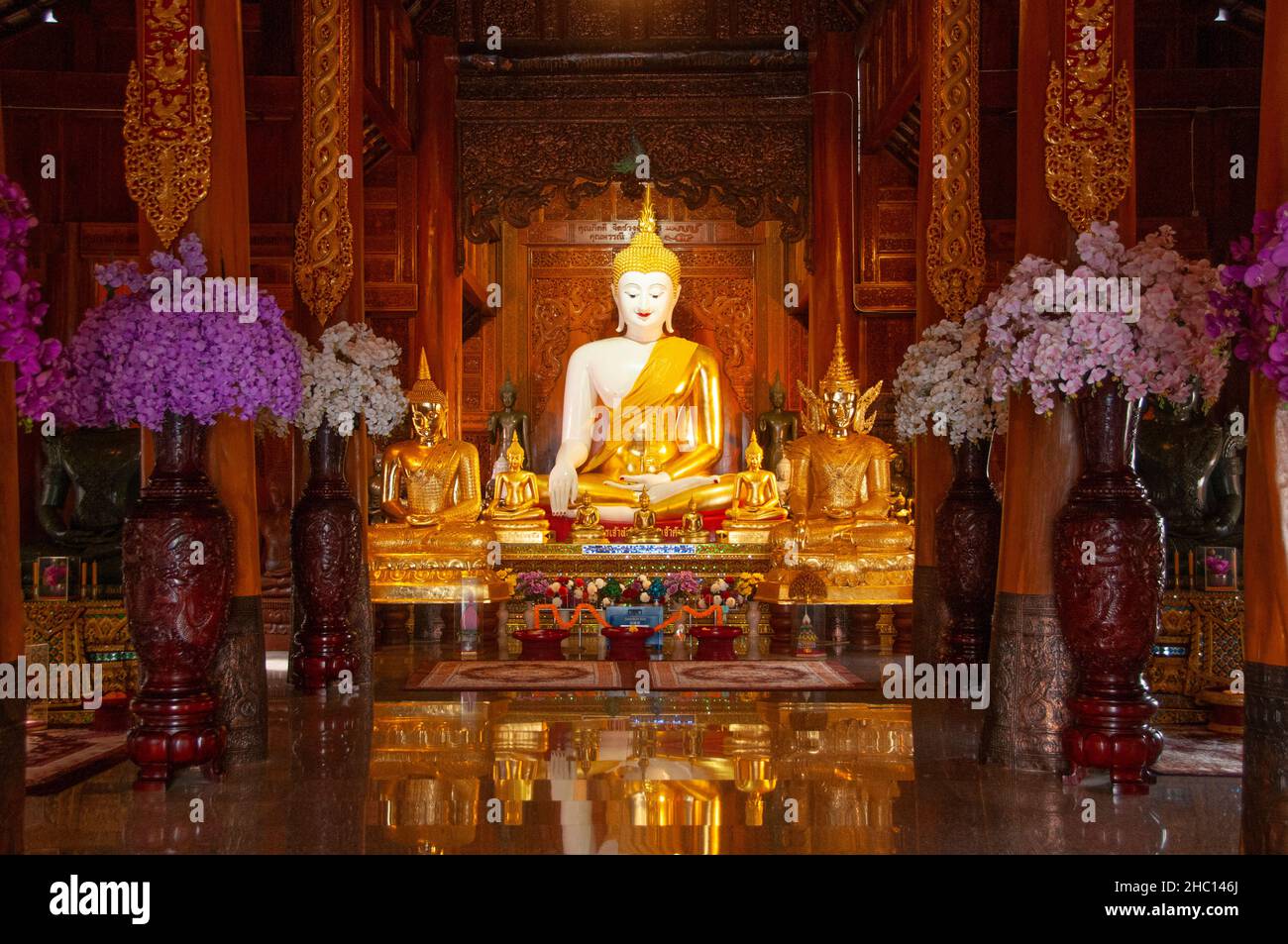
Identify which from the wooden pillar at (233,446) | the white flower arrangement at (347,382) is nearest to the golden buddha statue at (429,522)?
the white flower arrangement at (347,382)

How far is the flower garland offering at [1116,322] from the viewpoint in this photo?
151 inches

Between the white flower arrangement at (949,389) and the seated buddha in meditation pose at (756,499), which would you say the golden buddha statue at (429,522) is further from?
the white flower arrangement at (949,389)

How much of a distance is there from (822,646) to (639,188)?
405 centimetres

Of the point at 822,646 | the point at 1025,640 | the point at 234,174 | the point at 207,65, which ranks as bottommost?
the point at 822,646

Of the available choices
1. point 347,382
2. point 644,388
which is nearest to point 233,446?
point 347,382

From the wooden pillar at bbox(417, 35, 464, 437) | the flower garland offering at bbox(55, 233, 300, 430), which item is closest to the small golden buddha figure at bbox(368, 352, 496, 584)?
the wooden pillar at bbox(417, 35, 464, 437)

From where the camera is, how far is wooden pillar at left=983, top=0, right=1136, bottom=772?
4.18 meters

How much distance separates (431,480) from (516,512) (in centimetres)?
79

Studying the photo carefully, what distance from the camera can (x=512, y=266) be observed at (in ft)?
43.0

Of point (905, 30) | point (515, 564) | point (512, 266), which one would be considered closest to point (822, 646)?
point (515, 564)

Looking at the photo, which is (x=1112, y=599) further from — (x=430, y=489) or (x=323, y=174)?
(x=430, y=489)

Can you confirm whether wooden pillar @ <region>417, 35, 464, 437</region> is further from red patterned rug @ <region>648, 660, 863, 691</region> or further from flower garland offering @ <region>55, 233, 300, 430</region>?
flower garland offering @ <region>55, 233, 300, 430</region>

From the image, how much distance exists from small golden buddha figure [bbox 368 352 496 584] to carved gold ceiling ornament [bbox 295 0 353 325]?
2.42 meters

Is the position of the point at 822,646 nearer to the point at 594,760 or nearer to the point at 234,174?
the point at 594,760
